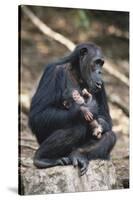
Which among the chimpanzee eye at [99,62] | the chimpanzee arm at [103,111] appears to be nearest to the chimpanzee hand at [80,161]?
the chimpanzee arm at [103,111]

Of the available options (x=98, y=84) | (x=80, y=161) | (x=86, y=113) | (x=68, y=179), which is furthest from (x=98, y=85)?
(x=68, y=179)

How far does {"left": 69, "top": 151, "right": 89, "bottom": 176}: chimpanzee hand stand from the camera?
21.5 ft

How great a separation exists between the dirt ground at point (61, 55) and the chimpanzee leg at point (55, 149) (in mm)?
101

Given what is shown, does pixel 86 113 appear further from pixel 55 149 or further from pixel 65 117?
pixel 55 149

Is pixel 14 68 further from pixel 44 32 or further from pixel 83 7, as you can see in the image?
pixel 83 7

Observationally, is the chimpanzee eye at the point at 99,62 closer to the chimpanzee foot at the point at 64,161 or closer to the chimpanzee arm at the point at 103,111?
the chimpanzee arm at the point at 103,111

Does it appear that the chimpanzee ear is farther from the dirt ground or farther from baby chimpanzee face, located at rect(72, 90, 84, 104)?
baby chimpanzee face, located at rect(72, 90, 84, 104)

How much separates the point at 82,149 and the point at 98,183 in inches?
15.0

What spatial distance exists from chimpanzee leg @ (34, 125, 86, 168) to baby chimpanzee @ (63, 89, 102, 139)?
216mm

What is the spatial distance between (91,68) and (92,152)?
2.67 ft

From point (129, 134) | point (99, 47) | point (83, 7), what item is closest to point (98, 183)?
point (129, 134)

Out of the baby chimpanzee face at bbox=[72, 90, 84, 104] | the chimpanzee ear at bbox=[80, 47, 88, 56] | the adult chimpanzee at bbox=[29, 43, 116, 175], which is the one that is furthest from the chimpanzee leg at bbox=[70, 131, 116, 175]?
the chimpanzee ear at bbox=[80, 47, 88, 56]

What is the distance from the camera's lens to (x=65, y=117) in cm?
651

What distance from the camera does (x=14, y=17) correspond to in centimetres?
684
